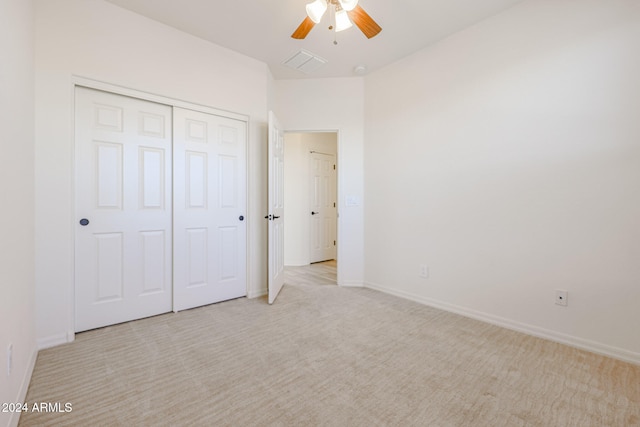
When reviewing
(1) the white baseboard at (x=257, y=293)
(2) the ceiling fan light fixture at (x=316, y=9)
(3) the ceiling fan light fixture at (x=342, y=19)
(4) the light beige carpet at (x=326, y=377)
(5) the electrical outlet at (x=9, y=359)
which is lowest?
(4) the light beige carpet at (x=326, y=377)

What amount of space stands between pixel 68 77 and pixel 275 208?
201 cm

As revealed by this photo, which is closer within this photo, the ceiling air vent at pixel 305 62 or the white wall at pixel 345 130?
the ceiling air vent at pixel 305 62

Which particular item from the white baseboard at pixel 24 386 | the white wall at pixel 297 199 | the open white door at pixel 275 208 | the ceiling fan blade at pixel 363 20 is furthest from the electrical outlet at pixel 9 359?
the white wall at pixel 297 199

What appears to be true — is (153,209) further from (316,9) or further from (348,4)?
(348,4)

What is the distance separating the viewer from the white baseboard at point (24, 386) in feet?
4.04

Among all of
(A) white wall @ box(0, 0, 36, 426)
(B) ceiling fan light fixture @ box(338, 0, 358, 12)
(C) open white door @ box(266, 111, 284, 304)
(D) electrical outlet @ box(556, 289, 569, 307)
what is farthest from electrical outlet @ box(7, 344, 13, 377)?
(D) electrical outlet @ box(556, 289, 569, 307)

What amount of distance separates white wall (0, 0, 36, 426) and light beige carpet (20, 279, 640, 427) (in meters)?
0.26

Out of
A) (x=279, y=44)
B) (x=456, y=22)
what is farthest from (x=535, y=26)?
(x=279, y=44)

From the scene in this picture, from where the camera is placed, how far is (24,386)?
1.48 m

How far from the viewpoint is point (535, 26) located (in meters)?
2.24

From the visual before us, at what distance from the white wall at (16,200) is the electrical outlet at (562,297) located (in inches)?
129

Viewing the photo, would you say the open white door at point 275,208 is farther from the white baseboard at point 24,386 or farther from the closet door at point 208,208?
the white baseboard at point 24,386

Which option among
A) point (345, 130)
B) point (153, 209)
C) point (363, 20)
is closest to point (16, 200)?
point (153, 209)

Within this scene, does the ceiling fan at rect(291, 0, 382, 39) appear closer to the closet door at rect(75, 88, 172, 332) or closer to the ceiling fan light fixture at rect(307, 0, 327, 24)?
the ceiling fan light fixture at rect(307, 0, 327, 24)
